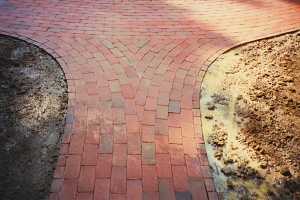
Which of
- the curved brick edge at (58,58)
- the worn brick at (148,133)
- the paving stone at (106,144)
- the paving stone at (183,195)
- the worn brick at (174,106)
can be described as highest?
the curved brick edge at (58,58)

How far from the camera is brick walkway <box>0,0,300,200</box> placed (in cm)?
287

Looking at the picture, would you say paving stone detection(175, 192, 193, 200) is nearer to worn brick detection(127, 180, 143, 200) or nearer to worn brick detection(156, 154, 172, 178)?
worn brick detection(156, 154, 172, 178)

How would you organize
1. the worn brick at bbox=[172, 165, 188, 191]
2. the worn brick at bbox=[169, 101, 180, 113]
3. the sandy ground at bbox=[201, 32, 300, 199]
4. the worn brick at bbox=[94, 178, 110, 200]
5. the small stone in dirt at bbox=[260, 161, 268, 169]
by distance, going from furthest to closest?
1. the worn brick at bbox=[169, 101, 180, 113]
2. the small stone in dirt at bbox=[260, 161, 268, 169]
3. the sandy ground at bbox=[201, 32, 300, 199]
4. the worn brick at bbox=[172, 165, 188, 191]
5. the worn brick at bbox=[94, 178, 110, 200]

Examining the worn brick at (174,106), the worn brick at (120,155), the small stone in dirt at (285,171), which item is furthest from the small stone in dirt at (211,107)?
the worn brick at (120,155)

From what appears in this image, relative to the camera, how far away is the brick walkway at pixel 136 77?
2873 mm

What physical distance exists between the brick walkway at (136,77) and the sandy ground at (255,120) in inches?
7.0

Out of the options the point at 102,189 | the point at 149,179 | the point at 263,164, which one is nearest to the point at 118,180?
the point at 102,189

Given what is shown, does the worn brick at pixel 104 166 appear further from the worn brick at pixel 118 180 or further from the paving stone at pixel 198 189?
the paving stone at pixel 198 189

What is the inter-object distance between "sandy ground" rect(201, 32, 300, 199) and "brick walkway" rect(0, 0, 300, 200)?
0.18 m

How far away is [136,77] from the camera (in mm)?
3961

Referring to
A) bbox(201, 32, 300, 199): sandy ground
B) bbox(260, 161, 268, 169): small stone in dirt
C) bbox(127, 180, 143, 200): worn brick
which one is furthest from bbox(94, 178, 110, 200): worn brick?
bbox(260, 161, 268, 169): small stone in dirt

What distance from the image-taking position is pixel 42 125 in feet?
10.8

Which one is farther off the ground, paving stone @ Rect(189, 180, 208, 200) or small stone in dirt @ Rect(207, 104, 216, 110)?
small stone in dirt @ Rect(207, 104, 216, 110)

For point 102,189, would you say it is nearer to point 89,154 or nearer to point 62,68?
point 89,154
